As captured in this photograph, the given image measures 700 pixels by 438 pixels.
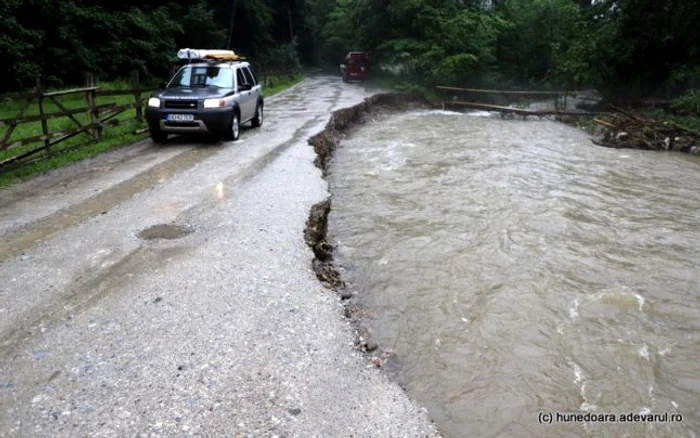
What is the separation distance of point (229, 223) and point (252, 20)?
36851mm

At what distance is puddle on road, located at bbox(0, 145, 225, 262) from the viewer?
614cm

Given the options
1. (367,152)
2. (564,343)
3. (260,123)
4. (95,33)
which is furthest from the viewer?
(95,33)

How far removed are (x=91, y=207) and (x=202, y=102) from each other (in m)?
5.10

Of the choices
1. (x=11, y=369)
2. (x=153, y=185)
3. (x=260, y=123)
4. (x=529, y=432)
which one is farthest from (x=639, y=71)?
(x=11, y=369)

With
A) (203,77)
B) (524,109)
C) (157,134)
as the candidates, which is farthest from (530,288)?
(524,109)

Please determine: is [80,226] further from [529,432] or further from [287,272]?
[529,432]

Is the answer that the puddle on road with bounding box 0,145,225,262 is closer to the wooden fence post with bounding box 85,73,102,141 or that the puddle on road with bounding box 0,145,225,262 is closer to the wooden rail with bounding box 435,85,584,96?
the wooden fence post with bounding box 85,73,102,141

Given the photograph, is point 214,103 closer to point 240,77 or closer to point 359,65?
point 240,77

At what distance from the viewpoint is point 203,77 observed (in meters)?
13.2

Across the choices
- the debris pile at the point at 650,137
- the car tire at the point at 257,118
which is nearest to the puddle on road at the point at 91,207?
the car tire at the point at 257,118

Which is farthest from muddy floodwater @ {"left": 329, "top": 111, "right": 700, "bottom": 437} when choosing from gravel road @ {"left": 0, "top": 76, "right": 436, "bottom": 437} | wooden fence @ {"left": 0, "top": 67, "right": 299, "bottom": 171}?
wooden fence @ {"left": 0, "top": 67, "right": 299, "bottom": 171}

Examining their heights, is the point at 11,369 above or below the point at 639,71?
below

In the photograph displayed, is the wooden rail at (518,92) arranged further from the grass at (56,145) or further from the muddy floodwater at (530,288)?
the grass at (56,145)

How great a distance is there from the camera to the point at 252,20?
40.1 m
